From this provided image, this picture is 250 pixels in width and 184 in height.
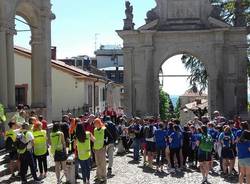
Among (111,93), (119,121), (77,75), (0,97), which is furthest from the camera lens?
(111,93)

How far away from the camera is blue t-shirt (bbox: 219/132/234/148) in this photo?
612 inches

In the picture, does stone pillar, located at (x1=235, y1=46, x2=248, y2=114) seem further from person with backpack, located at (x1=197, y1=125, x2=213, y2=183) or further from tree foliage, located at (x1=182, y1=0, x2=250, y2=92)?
person with backpack, located at (x1=197, y1=125, x2=213, y2=183)

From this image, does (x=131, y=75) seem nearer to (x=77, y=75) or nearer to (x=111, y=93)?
(x=77, y=75)

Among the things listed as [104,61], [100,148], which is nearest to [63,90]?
[100,148]

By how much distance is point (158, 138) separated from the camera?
55.8 ft

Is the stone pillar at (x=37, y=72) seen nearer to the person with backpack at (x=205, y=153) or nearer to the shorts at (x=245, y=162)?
the person with backpack at (x=205, y=153)

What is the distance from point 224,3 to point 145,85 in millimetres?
8030

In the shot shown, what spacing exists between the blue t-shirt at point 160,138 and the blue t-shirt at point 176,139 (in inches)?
16.0

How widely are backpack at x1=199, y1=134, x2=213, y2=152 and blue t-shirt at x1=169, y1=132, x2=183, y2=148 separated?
139cm

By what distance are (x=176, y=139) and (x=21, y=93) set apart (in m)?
20.7

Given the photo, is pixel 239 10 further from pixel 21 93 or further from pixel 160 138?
pixel 21 93

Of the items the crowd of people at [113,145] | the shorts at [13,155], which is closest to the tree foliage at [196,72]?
the crowd of people at [113,145]

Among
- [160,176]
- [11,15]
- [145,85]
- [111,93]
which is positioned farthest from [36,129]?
[111,93]

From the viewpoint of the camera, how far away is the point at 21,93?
35.2 m
